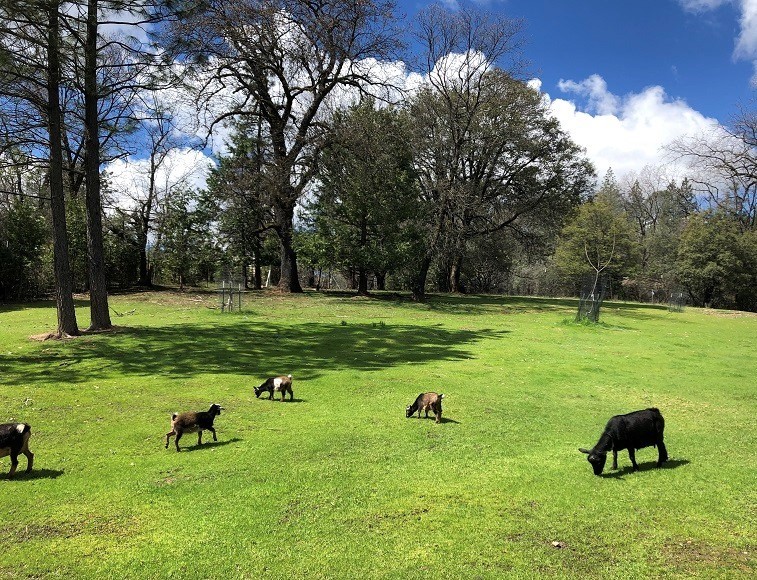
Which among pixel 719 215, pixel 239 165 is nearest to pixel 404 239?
pixel 239 165

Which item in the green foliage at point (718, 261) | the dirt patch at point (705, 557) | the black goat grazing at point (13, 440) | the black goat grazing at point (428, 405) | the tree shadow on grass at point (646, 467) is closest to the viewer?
the dirt patch at point (705, 557)

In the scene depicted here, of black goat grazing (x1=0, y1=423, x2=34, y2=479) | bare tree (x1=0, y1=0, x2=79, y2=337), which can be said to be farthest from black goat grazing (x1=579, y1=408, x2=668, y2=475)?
bare tree (x1=0, y1=0, x2=79, y2=337)

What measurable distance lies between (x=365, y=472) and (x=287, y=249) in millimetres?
27148

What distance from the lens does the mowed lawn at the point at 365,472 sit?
12.4 feet

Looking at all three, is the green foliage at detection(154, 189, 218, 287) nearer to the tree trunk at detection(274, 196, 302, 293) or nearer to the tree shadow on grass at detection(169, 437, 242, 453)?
the tree trunk at detection(274, 196, 302, 293)

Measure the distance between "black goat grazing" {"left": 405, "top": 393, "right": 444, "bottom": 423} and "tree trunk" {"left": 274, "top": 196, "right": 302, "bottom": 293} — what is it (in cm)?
2399

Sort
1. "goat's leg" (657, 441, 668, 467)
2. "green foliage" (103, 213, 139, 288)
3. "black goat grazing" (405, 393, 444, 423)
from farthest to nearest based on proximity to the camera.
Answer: "green foliage" (103, 213, 139, 288) < "black goat grazing" (405, 393, 444, 423) < "goat's leg" (657, 441, 668, 467)

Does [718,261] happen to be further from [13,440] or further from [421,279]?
[13,440]

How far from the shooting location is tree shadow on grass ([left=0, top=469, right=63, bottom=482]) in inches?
198

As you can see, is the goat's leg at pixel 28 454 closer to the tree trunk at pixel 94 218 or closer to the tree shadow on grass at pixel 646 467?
the tree shadow on grass at pixel 646 467

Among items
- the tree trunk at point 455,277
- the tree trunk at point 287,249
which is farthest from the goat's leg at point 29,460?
the tree trunk at point 455,277

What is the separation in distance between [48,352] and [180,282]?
82.5 feet

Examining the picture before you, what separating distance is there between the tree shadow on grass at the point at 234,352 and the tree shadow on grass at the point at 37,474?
4.67 m

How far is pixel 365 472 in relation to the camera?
540 cm
